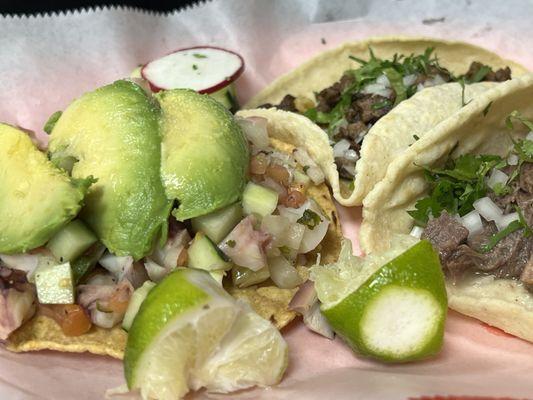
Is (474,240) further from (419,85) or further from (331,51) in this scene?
(331,51)

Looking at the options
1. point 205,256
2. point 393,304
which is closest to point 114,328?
point 205,256

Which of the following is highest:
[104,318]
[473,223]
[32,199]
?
[32,199]

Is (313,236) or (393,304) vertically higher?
(393,304)

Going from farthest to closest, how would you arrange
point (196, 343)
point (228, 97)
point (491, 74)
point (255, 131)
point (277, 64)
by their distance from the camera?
point (277, 64) < point (228, 97) < point (491, 74) < point (255, 131) < point (196, 343)

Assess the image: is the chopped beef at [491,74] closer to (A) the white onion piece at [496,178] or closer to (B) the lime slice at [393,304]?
(A) the white onion piece at [496,178]

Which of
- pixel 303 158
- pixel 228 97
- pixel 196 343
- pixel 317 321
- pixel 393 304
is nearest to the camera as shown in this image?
pixel 196 343

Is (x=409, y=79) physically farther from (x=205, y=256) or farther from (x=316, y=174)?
(x=205, y=256)

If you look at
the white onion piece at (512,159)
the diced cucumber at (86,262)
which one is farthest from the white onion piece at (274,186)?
the white onion piece at (512,159)
